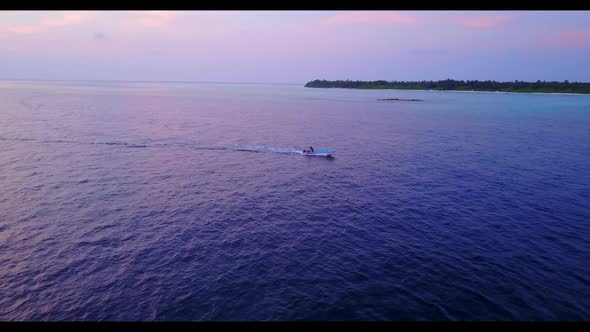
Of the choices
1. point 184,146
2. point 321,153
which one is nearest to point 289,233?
point 321,153

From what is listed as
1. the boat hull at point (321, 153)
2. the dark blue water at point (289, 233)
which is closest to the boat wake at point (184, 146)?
the dark blue water at point (289, 233)

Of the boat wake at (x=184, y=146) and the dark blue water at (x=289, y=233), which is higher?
the dark blue water at (x=289, y=233)

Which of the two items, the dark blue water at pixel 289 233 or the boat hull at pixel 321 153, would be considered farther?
the boat hull at pixel 321 153

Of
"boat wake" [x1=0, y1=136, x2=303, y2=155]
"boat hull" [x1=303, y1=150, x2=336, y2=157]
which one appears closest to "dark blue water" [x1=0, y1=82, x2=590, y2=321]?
"boat wake" [x1=0, y1=136, x2=303, y2=155]

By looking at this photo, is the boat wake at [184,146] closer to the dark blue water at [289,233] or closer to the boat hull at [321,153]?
the dark blue water at [289,233]

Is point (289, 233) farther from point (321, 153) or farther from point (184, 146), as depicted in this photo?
point (184, 146)

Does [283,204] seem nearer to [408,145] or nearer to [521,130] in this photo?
[408,145]

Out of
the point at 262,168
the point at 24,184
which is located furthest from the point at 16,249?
the point at 262,168

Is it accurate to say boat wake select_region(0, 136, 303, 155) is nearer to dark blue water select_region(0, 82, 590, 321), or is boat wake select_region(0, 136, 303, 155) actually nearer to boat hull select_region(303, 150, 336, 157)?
dark blue water select_region(0, 82, 590, 321)
